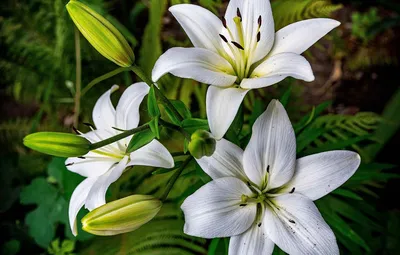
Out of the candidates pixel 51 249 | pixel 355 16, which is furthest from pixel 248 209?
pixel 355 16

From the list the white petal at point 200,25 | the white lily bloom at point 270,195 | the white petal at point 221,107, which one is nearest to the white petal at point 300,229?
the white lily bloom at point 270,195

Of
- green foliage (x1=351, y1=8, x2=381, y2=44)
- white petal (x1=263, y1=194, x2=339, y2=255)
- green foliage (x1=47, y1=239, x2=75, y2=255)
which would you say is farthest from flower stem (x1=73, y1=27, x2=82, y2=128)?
green foliage (x1=351, y1=8, x2=381, y2=44)

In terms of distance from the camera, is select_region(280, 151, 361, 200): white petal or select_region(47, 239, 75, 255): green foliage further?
select_region(47, 239, 75, 255): green foliage

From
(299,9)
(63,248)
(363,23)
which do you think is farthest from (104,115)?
(363,23)

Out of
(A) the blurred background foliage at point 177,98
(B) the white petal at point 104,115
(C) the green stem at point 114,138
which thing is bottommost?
(A) the blurred background foliage at point 177,98

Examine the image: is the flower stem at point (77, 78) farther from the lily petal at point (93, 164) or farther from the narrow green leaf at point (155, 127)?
the narrow green leaf at point (155, 127)

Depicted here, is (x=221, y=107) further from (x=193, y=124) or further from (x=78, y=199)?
(x=78, y=199)

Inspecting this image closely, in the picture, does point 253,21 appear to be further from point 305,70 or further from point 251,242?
point 251,242

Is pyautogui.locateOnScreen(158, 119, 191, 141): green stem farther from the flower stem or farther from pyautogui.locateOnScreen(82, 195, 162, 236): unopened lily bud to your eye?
the flower stem
